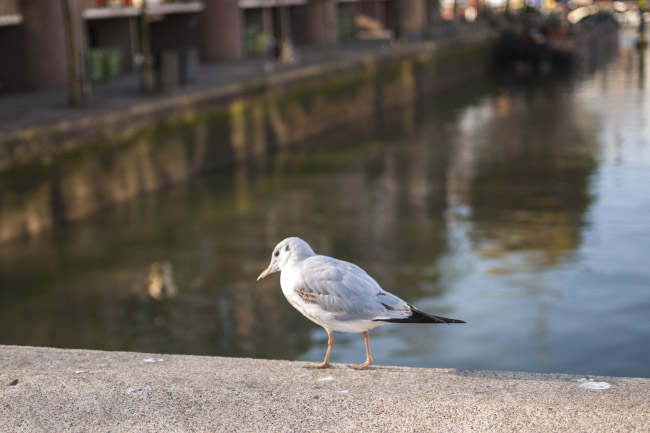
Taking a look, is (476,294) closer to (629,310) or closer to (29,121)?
(629,310)

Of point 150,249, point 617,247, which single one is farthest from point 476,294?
point 150,249

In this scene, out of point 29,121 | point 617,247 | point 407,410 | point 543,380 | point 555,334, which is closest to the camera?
point 407,410

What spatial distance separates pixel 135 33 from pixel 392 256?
17663 mm

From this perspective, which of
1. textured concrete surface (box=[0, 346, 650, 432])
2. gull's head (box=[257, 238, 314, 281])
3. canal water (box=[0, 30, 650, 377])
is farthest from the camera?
canal water (box=[0, 30, 650, 377])

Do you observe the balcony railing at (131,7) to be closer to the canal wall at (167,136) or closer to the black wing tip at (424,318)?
the canal wall at (167,136)

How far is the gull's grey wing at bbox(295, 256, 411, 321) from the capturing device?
5.52 metres

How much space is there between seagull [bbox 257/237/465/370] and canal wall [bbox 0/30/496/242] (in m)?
11.5

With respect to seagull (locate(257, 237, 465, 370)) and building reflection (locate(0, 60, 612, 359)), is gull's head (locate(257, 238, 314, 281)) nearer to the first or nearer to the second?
seagull (locate(257, 237, 465, 370))

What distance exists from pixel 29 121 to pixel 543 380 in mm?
14767

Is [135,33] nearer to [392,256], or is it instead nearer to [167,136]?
[167,136]

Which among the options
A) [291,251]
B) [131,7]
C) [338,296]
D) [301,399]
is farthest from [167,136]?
[301,399]

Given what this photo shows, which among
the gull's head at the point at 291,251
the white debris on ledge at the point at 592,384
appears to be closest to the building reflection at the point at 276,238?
the gull's head at the point at 291,251

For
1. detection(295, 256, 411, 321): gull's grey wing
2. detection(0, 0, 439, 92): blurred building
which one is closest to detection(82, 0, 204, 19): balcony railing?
detection(0, 0, 439, 92): blurred building

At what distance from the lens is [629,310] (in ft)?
43.7
